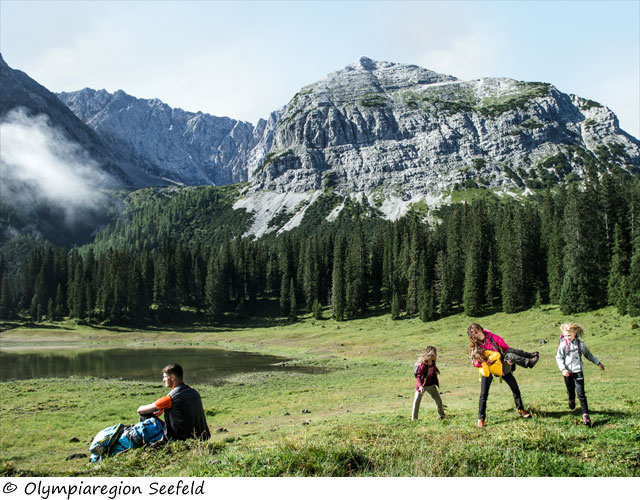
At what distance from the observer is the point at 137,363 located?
184 feet

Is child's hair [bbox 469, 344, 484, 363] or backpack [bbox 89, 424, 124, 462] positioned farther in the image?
child's hair [bbox 469, 344, 484, 363]

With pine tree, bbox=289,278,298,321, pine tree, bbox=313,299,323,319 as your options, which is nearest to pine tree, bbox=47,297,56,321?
pine tree, bbox=289,278,298,321

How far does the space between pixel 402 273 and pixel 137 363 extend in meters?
A: 60.4

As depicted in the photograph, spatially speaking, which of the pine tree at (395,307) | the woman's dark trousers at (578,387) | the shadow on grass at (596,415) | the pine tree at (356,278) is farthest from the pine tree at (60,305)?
the woman's dark trousers at (578,387)

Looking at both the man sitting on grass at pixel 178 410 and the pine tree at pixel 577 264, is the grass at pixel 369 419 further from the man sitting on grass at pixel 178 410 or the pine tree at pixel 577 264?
the pine tree at pixel 577 264

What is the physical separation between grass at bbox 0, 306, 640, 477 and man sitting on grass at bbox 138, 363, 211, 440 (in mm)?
495

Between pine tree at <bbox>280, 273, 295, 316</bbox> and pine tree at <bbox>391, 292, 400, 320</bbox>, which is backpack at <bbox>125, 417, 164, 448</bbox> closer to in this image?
pine tree at <bbox>391, 292, 400, 320</bbox>

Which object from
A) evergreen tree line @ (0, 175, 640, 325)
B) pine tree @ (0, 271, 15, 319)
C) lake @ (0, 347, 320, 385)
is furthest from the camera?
pine tree @ (0, 271, 15, 319)

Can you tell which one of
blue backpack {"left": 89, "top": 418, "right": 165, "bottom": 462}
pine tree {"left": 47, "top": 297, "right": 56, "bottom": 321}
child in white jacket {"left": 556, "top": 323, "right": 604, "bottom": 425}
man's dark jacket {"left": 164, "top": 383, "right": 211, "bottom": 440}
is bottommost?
pine tree {"left": 47, "top": 297, "right": 56, "bottom": 321}

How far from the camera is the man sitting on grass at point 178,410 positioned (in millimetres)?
10453

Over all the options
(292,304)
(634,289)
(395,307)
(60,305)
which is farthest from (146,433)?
(60,305)

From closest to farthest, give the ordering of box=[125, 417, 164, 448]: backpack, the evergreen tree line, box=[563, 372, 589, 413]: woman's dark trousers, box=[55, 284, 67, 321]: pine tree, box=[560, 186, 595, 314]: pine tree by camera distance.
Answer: box=[125, 417, 164, 448]: backpack < box=[563, 372, 589, 413]: woman's dark trousers < box=[560, 186, 595, 314]: pine tree < the evergreen tree line < box=[55, 284, 67, 321]: pine tree

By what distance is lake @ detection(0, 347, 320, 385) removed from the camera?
149 ft
